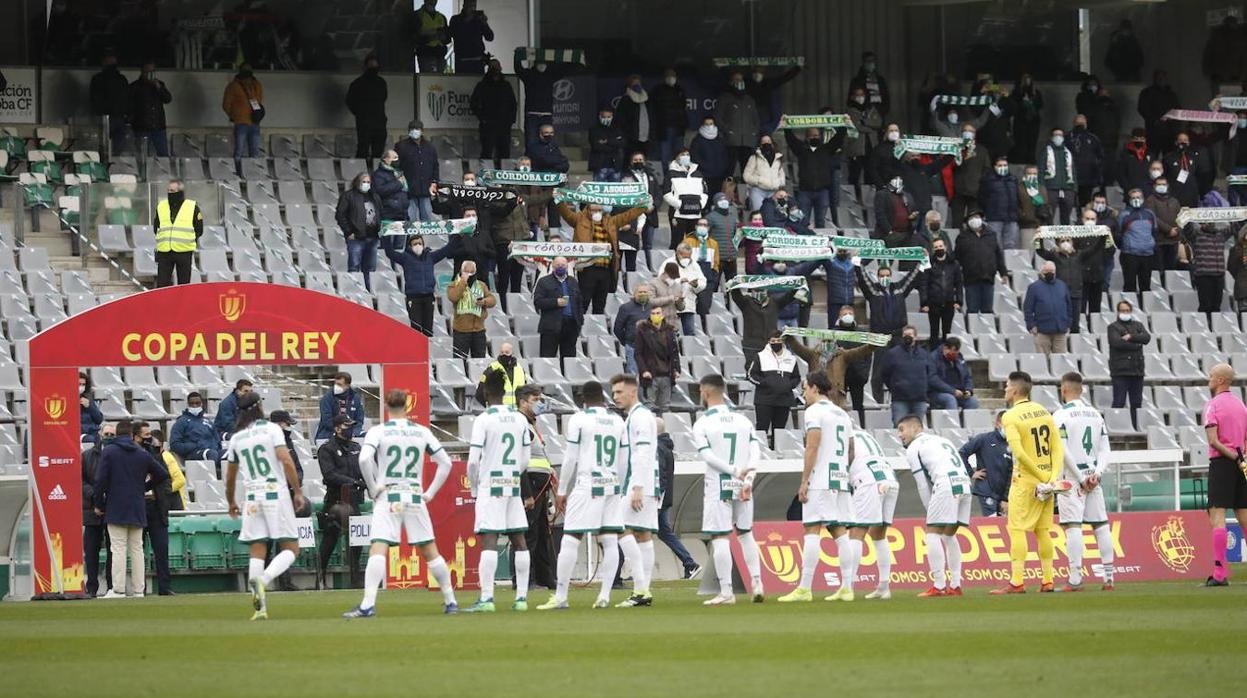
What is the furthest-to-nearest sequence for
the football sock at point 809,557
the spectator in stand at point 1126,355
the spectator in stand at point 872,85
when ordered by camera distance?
the spectator in stand at point 872,85
the spectator in stand at point 1126,355
the football sock at point 809,557

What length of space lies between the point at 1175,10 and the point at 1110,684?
33041 mm

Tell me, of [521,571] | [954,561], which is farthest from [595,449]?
[954,561]

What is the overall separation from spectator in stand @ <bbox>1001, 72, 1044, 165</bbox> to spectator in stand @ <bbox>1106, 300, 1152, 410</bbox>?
8002mm

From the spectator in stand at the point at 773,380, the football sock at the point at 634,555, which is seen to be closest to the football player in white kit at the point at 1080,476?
the football sock at the point at 634,555

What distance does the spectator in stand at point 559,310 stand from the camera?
27.5 metres

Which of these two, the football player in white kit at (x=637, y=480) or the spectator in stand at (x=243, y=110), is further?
the spectator in stand at (x=243, y=110)

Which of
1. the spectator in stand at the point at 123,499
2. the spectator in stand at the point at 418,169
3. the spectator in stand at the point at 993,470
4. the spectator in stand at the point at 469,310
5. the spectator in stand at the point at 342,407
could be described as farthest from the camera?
the spectator in stand at the point at 418,169

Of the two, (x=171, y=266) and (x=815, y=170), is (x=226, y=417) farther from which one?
(x=815, y=170)

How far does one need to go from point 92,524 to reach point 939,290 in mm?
13267

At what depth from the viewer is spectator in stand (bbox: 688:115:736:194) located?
3294 cm

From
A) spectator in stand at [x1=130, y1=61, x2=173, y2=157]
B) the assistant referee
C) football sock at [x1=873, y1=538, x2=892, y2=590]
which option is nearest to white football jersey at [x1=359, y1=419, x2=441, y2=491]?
football sock at [x1=873, y1=538, x2=892, y2=590]

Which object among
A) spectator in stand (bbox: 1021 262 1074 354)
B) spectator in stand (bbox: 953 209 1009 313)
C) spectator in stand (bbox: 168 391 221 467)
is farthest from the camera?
spectator in stand (bbox: 953 209 1009 313)

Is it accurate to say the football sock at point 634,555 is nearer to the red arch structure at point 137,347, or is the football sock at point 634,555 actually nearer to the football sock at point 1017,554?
the football sock at point 1017,554

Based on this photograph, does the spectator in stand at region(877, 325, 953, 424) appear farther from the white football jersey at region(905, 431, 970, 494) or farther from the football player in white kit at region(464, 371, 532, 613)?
the football player in white kit at region(464, 371, 532, 613)
